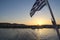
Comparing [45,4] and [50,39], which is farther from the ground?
[45,4]

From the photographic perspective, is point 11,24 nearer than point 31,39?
No

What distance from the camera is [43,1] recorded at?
48.1 ft

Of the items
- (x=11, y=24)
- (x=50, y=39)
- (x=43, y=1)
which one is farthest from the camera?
(x=11, y=24)

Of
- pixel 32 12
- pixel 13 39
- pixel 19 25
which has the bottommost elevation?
pixel 19 25

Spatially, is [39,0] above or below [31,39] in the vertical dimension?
above

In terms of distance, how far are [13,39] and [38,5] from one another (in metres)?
29.1

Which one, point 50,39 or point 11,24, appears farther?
point 11,24

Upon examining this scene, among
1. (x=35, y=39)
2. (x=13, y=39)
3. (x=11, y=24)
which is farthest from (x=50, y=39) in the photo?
(x=11, y=24)

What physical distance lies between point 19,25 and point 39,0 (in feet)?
333

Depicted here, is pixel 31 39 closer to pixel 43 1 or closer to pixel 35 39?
pixel 35 39

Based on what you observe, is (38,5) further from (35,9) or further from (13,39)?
(13,39)

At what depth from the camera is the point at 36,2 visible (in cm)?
1519

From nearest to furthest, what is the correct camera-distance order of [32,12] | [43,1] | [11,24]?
[43,1]
[32,12]
[11,24]

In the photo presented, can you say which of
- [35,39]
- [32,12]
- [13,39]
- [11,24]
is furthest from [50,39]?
[11,24]
